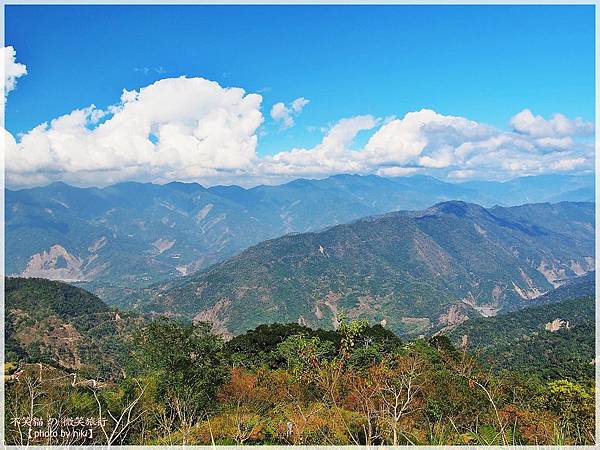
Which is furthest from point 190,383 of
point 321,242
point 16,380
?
point 321,242

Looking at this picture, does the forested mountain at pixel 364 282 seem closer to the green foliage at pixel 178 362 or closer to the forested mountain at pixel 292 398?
the forested mountain at pixel 292 398

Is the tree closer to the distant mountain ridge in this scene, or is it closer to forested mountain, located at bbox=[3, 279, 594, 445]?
forested mountain, located at bbox=[3, 279, 594, 445]

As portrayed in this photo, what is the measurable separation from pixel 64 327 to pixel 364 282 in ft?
334

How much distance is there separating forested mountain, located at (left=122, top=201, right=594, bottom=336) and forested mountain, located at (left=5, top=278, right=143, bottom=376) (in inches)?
1900

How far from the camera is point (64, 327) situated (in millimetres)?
53219

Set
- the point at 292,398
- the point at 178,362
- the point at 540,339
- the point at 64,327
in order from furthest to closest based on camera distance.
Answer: the point at 540,339, the point at 64,327, the point at 292,398, the point at 178,362

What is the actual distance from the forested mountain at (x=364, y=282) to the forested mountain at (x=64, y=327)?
1900 inches

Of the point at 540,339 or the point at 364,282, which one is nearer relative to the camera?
the point at 540,339

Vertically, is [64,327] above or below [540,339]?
above

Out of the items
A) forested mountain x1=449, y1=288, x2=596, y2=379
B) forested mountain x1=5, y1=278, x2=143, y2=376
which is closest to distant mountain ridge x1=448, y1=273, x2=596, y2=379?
forested mountain x1=449, y1=288, x2=596, y2=379

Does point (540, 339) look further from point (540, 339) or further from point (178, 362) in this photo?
point (178, 362)

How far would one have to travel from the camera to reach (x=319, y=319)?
120062mm

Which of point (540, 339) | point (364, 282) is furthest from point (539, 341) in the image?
point (364, 282)

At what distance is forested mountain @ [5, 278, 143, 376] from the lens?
4540 centimetres
